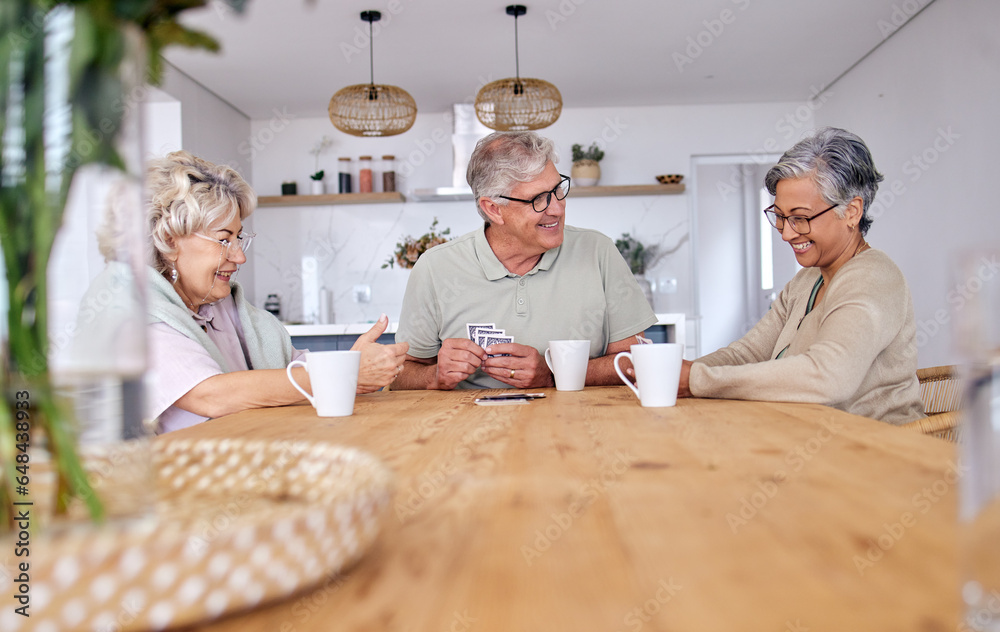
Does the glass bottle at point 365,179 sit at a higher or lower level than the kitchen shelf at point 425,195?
higher

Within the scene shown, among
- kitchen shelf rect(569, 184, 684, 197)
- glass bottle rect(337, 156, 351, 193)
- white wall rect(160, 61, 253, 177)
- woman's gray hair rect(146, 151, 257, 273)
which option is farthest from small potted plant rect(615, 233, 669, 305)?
woman's gray hair rect(146, 151, 257, 273)

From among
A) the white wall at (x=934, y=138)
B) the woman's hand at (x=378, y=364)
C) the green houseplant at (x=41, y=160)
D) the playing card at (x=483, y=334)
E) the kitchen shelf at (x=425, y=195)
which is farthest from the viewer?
the kitchen shelf at (x=425, y=195)

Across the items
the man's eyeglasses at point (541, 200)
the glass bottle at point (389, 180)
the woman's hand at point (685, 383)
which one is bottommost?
the woman's hand at point (685, 383)

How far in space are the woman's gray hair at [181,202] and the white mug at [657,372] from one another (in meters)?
1.03

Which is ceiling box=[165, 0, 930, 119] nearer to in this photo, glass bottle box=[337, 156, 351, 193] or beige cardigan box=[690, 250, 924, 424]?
glass bottle box=[337, 156, 351, 193]

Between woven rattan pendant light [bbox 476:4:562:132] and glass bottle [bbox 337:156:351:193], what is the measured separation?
1.78 metres

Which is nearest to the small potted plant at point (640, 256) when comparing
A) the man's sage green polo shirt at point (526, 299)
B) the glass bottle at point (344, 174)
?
the glass bottle at point (344, 174)

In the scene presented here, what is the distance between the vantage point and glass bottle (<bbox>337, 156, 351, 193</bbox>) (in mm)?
5945

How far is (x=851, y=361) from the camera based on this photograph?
1386mm

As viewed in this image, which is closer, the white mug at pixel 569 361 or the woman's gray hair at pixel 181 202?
the white mug at pixel 569 361

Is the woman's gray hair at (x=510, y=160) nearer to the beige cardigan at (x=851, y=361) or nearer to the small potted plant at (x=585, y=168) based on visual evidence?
the beige cardigan at (x=851, y=361)

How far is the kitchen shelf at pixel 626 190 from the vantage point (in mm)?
5781

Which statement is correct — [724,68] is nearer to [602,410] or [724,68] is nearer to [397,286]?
[397,286]

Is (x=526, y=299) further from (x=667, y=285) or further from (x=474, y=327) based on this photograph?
(x=667, y=285)
